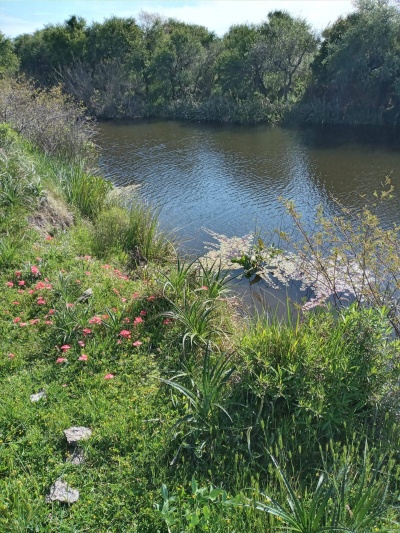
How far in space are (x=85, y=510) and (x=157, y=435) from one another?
729 mm

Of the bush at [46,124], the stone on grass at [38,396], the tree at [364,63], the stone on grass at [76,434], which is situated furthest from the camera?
the tree at [364,63]

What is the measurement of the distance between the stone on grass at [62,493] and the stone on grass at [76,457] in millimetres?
202

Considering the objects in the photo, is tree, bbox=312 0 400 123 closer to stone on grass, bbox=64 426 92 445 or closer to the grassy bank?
the grassy bank

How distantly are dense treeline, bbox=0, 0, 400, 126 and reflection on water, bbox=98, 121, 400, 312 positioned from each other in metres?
2.57

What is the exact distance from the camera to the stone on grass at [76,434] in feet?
10.7

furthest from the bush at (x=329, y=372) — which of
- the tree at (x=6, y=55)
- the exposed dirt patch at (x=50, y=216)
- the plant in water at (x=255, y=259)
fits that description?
the tree at (x=6, y=55)

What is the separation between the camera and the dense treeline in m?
21.0

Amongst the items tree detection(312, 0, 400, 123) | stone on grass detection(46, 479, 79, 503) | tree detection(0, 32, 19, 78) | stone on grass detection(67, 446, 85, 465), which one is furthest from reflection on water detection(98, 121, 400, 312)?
tree detection(0, 32, 19, 78)

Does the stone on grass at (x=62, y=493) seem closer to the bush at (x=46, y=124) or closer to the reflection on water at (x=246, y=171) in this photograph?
the reflection on water at (x=246, y=171)

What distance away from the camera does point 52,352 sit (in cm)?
425

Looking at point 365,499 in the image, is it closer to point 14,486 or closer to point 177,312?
point 14,486

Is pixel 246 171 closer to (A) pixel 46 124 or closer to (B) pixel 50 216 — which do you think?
(A) pixel 46 124

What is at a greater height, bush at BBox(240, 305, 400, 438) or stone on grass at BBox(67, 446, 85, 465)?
bush at BBox(240, 305, 400, 438)

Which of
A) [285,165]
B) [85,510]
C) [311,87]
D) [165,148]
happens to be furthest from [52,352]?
[311,87]
